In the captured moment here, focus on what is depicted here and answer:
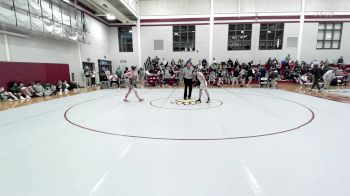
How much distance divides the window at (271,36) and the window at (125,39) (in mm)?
12887

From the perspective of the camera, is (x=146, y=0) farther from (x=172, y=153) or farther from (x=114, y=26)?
(x=172, y=153)

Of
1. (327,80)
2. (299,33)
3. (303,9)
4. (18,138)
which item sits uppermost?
(303,9)

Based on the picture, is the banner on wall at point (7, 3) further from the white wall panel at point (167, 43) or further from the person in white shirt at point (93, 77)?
the white wall panel at point (167, 43)

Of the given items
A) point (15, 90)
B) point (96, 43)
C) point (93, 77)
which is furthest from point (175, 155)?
point (96, 43)

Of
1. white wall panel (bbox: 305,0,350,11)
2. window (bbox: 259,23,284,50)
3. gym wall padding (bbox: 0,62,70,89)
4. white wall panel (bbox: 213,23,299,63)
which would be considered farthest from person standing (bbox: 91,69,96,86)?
white wall panel (bbox: 305,0,350,11)

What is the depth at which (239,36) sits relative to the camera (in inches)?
770

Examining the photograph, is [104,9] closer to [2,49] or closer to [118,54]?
[2,49]

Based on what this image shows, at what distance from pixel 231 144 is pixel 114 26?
1984 cm

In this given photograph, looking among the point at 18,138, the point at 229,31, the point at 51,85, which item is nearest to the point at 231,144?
the point at 18,138

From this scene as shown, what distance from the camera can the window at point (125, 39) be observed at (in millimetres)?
20484

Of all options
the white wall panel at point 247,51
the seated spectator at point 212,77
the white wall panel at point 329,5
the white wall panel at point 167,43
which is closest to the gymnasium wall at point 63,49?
the white wall panel at point 167,43

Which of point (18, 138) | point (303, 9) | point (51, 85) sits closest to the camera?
point (18, 138)

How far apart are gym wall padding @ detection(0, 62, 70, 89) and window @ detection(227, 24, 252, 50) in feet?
47.6

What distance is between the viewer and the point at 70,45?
14.1m
